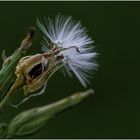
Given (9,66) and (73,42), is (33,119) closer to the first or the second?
(9,66)

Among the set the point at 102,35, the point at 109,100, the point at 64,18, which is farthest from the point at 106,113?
the point at 64,18

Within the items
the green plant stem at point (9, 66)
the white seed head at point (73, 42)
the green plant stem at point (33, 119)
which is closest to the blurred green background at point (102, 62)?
the white seed head at point (73, 42)

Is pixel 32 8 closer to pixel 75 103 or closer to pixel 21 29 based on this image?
pixel 21 29

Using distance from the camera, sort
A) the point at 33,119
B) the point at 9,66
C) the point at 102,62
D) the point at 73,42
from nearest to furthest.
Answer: the point at 33,119 < the point at 9,66 < the point at 73,42 < the point at 102,62

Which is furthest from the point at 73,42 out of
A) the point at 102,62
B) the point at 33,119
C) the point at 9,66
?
the point at 102,62

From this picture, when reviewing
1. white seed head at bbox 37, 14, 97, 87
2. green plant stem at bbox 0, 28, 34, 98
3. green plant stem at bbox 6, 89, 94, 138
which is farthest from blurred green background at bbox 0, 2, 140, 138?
green plant stem at bbox 6, 89, 94, 138

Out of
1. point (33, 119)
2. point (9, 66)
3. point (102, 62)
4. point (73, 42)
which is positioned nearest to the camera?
point (33, 119)
